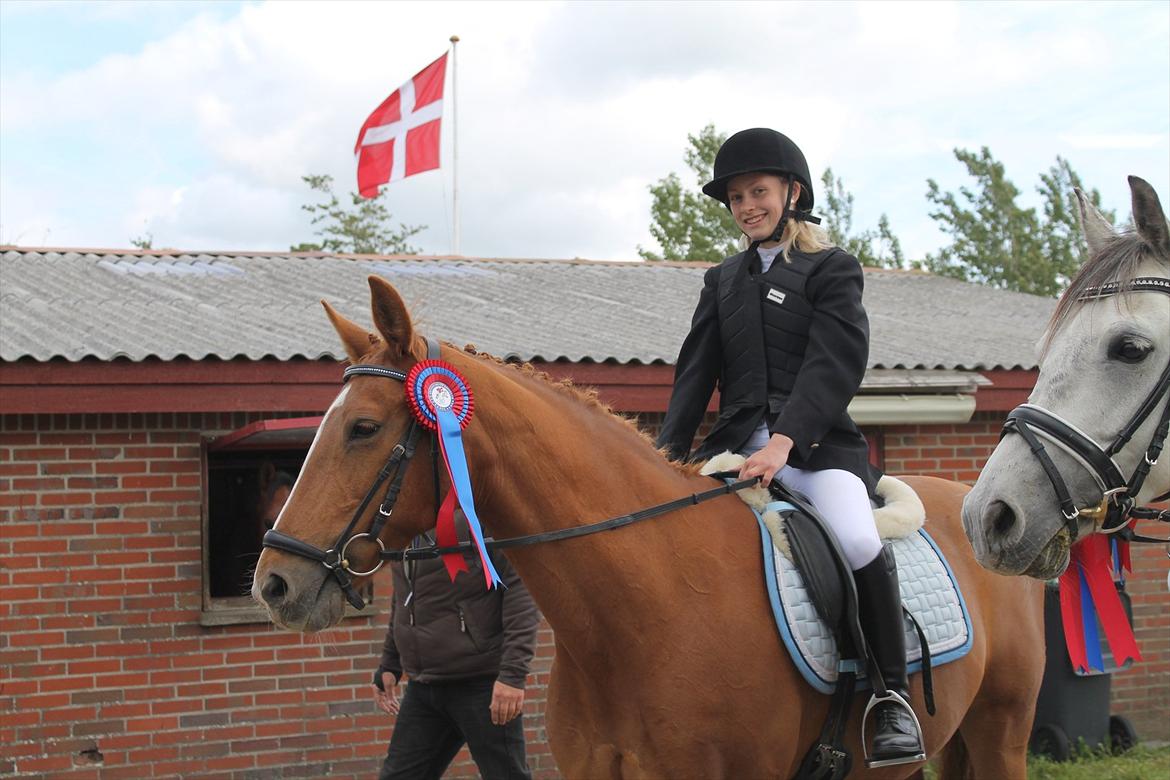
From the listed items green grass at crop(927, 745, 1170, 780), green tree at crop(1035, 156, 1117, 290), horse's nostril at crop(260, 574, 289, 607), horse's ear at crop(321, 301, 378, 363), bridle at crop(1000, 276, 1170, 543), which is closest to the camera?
bridle at crop(1000, 276, 1170, 543)

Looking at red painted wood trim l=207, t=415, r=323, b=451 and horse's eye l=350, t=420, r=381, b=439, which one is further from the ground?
horse's eye l=350, t=420, r=381, b=439

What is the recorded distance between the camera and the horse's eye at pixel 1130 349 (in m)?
2.93

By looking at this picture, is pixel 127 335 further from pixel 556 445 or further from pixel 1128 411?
pixel 1128 411

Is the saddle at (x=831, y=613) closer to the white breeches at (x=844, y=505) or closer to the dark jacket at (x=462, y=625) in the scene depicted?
the white breeches at (x=844, y=505)

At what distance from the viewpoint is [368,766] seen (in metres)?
7.79

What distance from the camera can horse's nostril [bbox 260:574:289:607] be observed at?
3.06m

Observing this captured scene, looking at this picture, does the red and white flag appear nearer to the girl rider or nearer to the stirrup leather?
the girl rider

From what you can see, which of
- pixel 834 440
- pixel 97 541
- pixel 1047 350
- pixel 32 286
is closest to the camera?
pixel 1047 350

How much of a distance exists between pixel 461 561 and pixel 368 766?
4879 mm

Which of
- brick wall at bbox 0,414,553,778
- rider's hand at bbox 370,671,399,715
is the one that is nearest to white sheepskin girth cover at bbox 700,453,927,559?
rider's hand at bbox 370,671,399,715

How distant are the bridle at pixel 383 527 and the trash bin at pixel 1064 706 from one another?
573 cm

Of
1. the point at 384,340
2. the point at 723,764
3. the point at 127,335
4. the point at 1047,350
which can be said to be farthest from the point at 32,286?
the point at 1047,350

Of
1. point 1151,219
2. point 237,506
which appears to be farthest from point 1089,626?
point 237,506

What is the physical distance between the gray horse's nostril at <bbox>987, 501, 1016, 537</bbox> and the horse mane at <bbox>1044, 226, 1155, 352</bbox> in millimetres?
513
